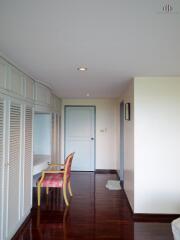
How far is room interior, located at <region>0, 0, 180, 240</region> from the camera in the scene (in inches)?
55.2

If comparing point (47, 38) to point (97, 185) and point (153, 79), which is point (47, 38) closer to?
point (153, 79)

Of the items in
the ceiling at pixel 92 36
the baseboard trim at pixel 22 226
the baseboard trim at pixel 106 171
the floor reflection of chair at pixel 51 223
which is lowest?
the floor reflection of chair at pixel 51 223

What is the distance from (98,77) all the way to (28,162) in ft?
5.67

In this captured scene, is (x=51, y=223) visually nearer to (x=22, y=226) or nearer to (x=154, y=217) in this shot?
(x=22, y=226)

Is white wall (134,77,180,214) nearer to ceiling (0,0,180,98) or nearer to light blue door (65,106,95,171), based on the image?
ceiling (0,0,180,98)

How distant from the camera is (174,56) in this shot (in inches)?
85.8

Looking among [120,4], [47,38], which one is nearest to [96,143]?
[47,38]

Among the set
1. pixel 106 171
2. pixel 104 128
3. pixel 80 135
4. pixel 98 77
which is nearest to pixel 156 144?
pixel 98 77

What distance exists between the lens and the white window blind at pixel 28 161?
9.59 feet

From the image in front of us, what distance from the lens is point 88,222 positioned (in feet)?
9.52

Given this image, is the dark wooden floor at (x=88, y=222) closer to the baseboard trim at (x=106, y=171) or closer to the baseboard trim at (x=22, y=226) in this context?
the baseboard trim at (x=22, y=226)

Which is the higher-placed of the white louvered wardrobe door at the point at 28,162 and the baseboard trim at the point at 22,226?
the white louvered wardrobe door at the point at 28,162

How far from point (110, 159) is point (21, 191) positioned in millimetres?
3598

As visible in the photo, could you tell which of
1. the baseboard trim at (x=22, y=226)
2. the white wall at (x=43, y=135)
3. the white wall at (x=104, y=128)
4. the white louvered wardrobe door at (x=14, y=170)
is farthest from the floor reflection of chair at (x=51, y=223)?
the white wall at (x=104, y=128)
